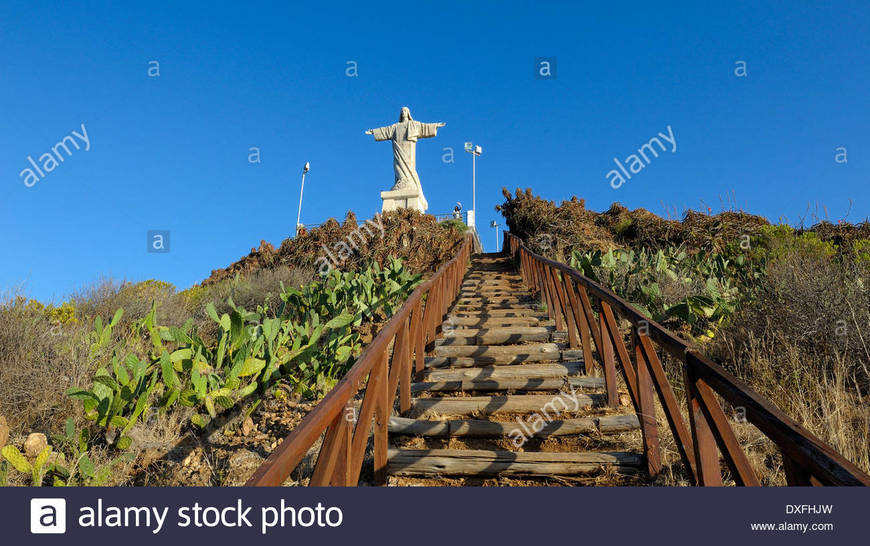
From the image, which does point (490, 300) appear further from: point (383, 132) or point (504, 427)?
point (383, 132)

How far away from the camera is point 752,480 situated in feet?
6.31

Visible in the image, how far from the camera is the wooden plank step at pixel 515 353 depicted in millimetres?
5516

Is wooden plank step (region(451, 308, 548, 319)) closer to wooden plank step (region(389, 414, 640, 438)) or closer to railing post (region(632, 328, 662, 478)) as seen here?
wooden plank step (region(389, 414, 640, 438))

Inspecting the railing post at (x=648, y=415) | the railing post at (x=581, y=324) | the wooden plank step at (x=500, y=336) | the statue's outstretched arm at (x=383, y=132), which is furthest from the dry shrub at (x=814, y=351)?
the statue's outstretched arm at (x=383, y=132)

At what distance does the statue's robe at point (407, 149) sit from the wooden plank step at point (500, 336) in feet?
49.0

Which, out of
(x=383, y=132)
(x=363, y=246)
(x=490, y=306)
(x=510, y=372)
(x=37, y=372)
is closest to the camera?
(x=37, y=372)

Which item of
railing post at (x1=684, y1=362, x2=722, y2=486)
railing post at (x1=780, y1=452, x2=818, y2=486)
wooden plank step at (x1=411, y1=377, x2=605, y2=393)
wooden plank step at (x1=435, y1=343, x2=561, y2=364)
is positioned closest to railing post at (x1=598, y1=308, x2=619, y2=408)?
wooden plank step at (x1=411, y1=377, x2=605, y2=393)

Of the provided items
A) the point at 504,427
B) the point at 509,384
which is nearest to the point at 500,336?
the point at 509,384

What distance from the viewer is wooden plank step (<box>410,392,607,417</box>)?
14.1 feet

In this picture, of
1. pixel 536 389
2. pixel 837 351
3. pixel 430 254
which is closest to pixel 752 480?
pixel 536 389

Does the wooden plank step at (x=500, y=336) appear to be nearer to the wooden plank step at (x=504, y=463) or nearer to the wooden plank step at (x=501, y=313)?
the wooden plank step at (x=501, y=313)

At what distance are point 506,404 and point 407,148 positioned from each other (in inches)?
704

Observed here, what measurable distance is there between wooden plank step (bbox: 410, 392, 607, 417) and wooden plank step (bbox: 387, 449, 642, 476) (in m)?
0.90

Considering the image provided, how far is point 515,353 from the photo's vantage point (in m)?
5.56
